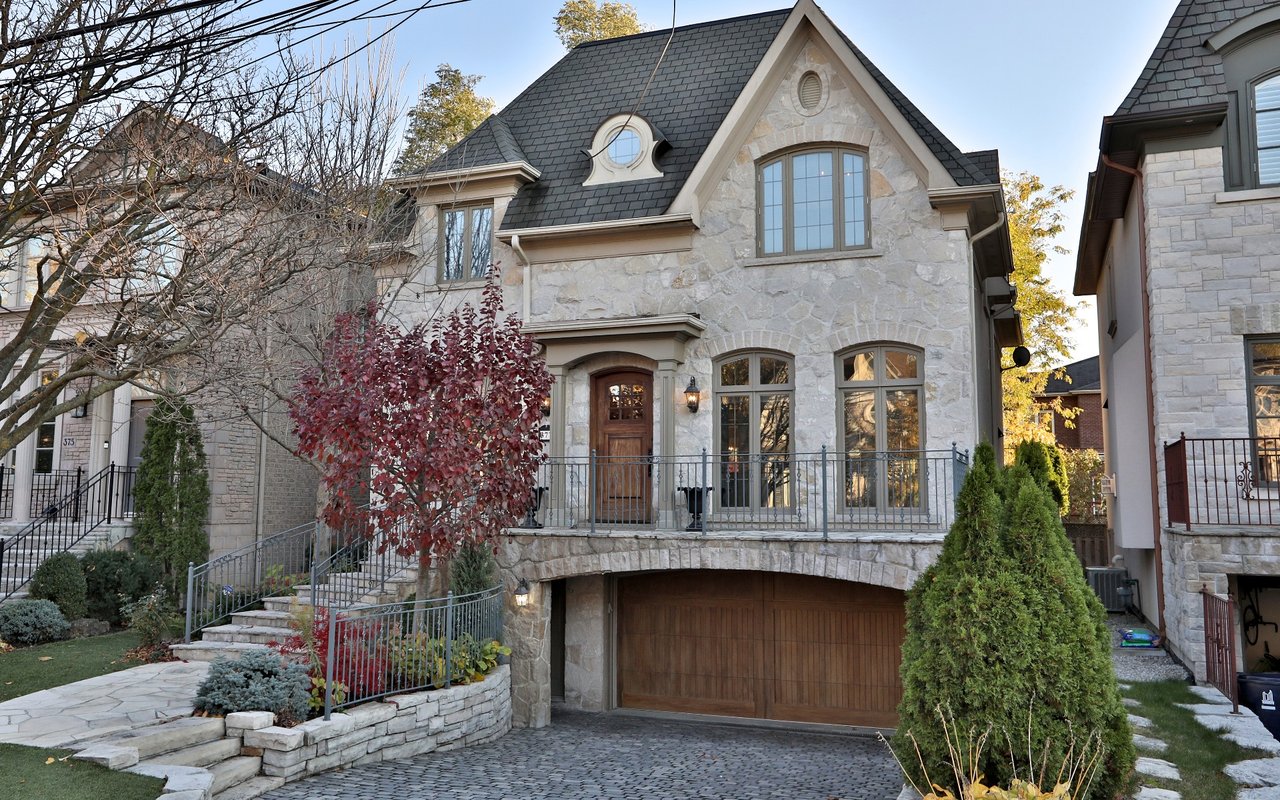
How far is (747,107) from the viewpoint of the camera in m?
13.8

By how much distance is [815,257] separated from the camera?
13.5 metres

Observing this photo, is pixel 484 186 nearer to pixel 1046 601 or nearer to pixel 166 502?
pixel 166 502

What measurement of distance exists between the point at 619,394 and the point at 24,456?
37.0 ft

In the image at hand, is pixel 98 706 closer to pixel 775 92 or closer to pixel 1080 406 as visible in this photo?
→ pixel 775 92

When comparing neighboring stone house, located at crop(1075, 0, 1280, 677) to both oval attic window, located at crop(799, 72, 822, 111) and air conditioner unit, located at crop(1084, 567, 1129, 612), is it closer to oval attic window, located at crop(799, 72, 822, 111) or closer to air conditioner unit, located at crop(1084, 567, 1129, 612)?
oval attic window, located at crop(799, 72, 822, 111)

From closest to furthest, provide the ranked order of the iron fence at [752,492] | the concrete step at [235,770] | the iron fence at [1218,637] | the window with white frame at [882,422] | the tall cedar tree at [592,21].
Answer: the concrete step at [235,770] → the iron fence at [1218,637] → the iron fence at [752,492] → the window with white frame at [882,422] → the tall cedar tree at [592,21]

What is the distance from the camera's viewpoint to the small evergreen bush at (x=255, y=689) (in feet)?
28.8

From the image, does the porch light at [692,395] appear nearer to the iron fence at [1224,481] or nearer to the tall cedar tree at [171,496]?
the iron fence at [1224,481]

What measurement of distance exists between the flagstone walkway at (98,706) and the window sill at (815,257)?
8.71 meters

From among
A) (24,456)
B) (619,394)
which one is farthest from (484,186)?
(24,456)

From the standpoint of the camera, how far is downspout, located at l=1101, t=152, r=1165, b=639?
1237 centimetres

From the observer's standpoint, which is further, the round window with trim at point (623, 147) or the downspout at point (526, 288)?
the round window with trim at point (623, 147)

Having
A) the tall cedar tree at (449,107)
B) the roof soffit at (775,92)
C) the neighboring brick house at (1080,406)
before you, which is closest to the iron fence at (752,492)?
the roof soffit at (775,92)

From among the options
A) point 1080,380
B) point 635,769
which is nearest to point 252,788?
point 635,769
